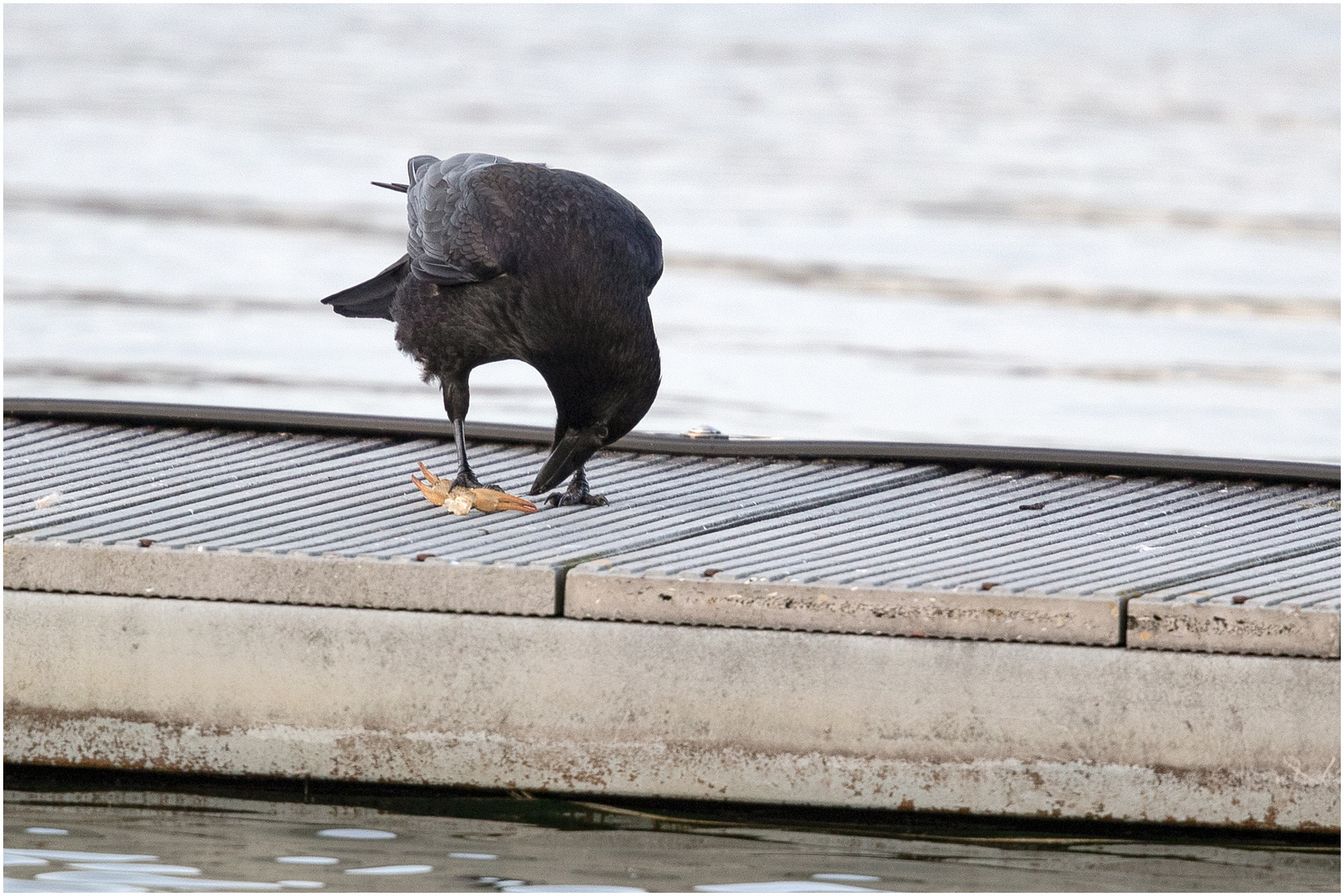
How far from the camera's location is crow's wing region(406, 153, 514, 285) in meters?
4.57

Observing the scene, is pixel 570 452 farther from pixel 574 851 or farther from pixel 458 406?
pixel 574 851

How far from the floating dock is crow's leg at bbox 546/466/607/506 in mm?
245

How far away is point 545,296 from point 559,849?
1226mm

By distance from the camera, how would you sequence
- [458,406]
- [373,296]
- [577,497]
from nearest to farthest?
[577,497] < [458,406] < [373,296]

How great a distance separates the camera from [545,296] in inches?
173

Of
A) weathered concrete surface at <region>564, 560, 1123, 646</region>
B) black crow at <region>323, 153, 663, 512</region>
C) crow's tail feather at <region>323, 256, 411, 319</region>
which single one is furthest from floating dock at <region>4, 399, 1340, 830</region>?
crow's tail feather at <region>323, 256, 411, 319</region>

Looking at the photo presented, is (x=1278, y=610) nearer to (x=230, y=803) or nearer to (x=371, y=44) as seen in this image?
(x=230, y=803)

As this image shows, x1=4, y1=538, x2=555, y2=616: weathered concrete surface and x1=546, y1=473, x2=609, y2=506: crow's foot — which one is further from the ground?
x1=546, y1=473, x2=609, y2=506: crow's foot

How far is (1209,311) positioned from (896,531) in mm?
6405

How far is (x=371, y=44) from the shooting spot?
26.0 meters

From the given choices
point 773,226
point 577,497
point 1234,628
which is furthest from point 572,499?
point 773,226

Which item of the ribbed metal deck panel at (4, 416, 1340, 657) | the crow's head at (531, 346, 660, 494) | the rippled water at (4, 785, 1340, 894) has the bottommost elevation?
the rippled water at (4, 785, 1340, 894)

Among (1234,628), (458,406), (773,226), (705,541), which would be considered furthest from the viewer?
(773,226)

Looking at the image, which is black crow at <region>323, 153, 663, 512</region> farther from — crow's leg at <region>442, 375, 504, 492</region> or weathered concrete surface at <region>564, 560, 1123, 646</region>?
weathered concrete surface at <region>564, 560, 1123, 646</region>
